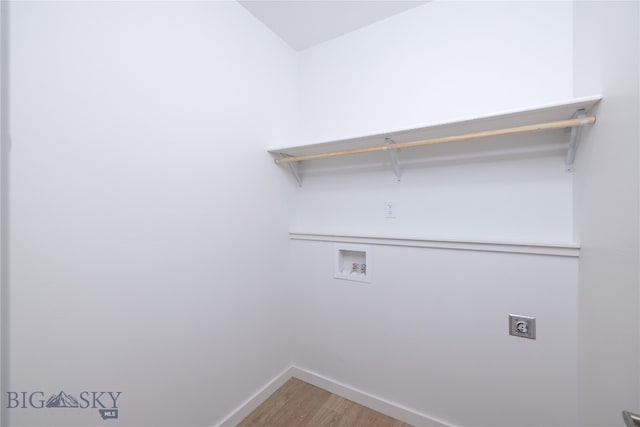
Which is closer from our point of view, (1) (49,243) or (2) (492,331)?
(1) (49,243)

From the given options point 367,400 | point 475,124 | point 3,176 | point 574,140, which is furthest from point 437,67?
point 367,400

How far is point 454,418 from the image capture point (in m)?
1.38

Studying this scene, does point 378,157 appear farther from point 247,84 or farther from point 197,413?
point 197,413

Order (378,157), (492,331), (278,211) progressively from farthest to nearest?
(278,211)
(378,157)
(492,331)

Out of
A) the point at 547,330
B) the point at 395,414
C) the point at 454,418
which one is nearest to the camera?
the point at 547,330

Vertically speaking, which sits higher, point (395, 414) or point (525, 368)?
point (525, 368)

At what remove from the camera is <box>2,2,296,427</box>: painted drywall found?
32.1 inches

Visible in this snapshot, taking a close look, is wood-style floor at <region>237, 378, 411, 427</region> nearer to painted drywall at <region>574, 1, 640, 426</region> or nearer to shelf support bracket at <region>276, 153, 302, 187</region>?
painted drywall at <region>574, 1, 640, 426</region>

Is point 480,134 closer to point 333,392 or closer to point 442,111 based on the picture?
point 442,111

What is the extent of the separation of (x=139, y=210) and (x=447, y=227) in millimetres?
1547

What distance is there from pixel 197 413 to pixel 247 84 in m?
1.87

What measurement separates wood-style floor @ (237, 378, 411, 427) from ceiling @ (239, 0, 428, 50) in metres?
2.52

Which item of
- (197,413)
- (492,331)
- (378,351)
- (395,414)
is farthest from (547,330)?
(197,413)

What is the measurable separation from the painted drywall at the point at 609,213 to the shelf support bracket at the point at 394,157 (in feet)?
2.59
